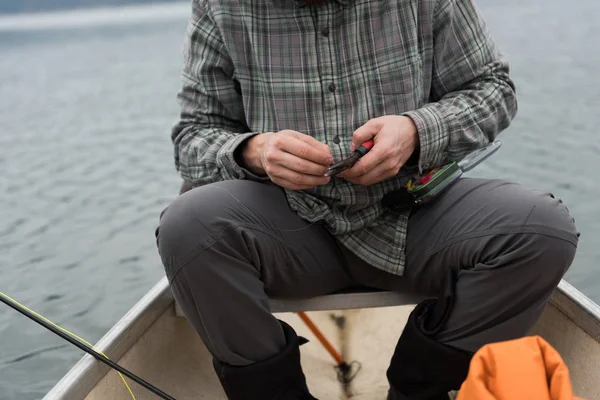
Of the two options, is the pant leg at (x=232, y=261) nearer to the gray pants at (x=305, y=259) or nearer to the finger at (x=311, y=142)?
the gray pants at (x=305, y=259)

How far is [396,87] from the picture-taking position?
3.74 feet

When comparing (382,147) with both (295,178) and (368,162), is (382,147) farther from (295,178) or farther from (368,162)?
(295,178)

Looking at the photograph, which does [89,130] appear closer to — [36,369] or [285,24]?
[36,369]

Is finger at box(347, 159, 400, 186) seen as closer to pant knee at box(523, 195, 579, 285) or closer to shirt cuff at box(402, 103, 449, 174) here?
shirt cuff at box(402, 103, 449, 174)

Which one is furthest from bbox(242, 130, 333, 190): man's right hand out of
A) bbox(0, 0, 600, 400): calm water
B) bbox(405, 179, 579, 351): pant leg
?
bbox(0, 0, 600, 400): calm water

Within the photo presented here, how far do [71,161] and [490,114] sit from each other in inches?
258

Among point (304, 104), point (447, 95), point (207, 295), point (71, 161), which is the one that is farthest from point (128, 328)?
point (71, 161)

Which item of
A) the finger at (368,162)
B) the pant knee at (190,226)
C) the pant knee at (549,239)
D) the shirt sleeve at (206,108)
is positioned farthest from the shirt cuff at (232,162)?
the pant knee at (549,239)

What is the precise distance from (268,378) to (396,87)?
0.57m

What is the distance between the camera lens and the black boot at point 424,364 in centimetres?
104

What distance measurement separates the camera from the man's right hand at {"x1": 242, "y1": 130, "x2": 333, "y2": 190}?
1008 mm

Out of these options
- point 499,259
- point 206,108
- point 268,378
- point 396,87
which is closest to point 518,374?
point 499,259

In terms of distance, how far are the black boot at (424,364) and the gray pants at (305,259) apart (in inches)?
0.9

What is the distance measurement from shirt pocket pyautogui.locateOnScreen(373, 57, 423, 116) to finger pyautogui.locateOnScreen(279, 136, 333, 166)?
0.19m
